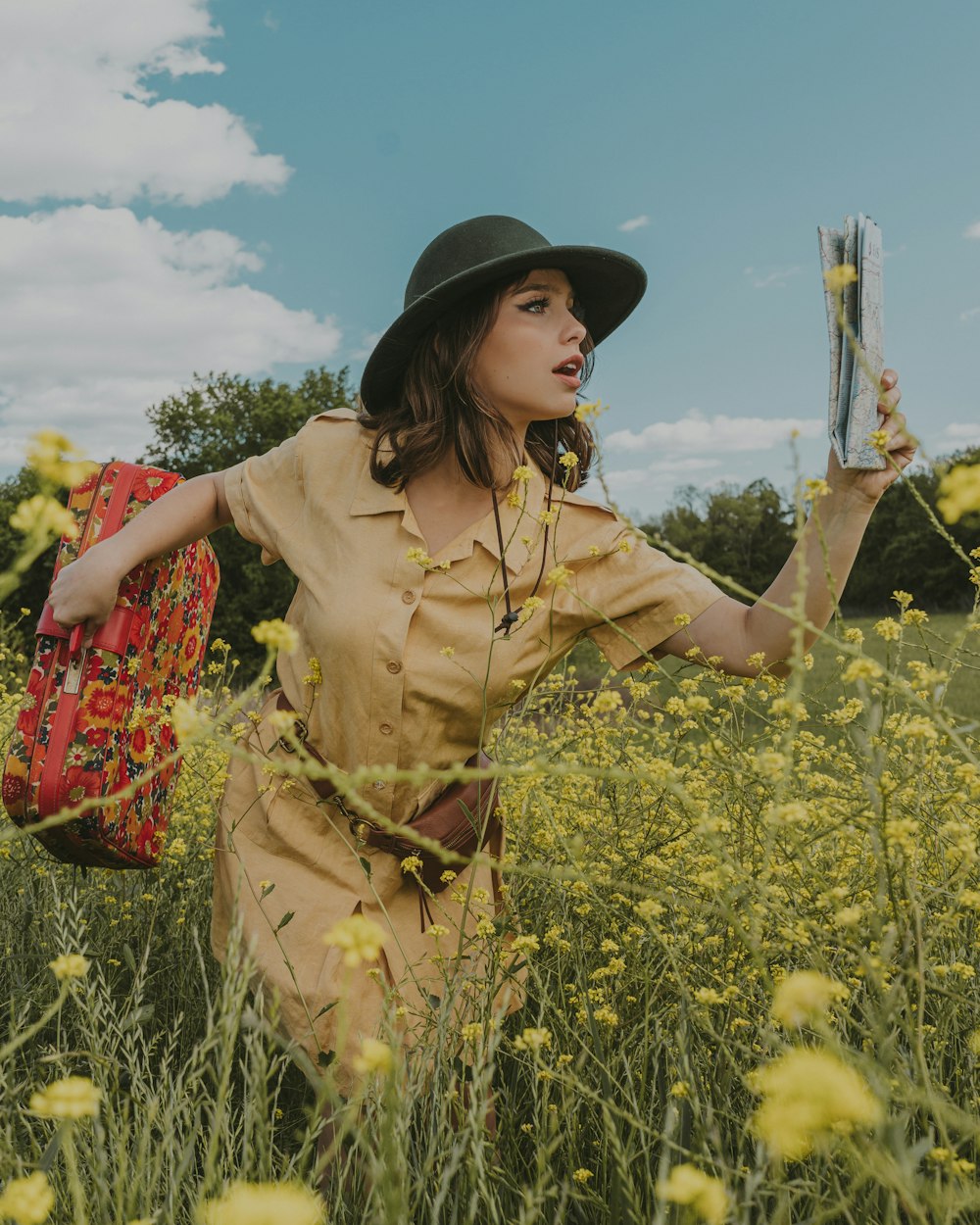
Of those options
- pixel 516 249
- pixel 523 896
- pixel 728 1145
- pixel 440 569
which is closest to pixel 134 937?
pixel 523 896

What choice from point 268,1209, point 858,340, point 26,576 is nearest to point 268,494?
point 858,340

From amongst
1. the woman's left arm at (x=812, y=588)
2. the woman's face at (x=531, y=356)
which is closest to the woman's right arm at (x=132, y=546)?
the woman's face at (x=531, y=356)

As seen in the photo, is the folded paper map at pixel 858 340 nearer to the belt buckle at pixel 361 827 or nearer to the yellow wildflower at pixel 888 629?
the yellow wildflower at pixel 888 629

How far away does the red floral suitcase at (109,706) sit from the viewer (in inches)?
81.4

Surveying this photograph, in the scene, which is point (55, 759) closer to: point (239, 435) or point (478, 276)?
point (478, 276)

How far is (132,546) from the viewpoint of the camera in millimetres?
2240

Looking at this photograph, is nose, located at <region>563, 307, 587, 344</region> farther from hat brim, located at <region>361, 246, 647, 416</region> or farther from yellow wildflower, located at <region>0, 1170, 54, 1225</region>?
yellow wildflower, located at <region>0, 1170, 54, 1225</region>

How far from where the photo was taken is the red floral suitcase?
6.78 feet

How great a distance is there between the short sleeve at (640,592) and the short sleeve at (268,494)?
2.46 feet

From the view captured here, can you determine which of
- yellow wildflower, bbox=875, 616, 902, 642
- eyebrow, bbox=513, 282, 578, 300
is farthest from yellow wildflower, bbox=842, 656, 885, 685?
eyebrow, bbox=513, 282, 578, 300

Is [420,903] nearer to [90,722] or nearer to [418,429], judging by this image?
[90,722]

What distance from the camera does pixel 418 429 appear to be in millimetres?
2303

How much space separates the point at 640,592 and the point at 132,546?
1.16 m

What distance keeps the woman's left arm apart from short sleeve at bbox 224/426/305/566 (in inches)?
38.3
